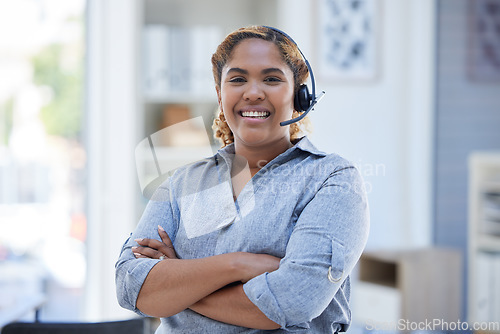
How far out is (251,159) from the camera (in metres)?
0.99

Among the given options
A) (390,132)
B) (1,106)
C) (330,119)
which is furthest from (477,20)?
(1,106)

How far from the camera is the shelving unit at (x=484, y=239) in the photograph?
297 centimetres

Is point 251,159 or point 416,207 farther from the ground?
point 251,159

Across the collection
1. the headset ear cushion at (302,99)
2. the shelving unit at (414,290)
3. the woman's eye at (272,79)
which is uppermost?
the woman's eye at (272,79)

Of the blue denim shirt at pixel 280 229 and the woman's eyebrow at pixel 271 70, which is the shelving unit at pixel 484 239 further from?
the woman's eyebrow at pixel 271 70

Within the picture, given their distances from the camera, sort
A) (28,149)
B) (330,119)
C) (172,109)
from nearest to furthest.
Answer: (172,109) → (330,119) → (28,149)

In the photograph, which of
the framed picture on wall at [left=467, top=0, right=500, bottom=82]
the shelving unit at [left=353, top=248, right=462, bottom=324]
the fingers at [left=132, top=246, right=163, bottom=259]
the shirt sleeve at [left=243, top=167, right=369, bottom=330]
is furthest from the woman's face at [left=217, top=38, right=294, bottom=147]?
the framed picture on wall at [left=467, top=0, right=500, bottom=82]

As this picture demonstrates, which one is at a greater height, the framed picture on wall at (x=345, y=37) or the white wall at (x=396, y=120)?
the framed picture on wall at (x=345, y=37)

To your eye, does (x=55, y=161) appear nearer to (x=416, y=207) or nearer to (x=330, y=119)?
(x=330, y=119)

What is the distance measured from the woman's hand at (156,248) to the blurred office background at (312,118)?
171 cm

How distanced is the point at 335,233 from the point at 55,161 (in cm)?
322

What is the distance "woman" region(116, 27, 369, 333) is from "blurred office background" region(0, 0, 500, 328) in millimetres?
1705

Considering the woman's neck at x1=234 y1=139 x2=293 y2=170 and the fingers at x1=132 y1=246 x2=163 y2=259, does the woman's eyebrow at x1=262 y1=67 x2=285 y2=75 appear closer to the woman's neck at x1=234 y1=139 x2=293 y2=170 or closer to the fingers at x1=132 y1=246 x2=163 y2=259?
the woman's neck at x1=234 y1=139 x2=293 y2=170

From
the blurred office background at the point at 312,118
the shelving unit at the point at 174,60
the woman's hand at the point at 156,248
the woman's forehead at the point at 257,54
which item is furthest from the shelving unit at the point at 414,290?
the woman's forehead at the point at 257,54
